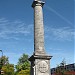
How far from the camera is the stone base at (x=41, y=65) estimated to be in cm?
2111

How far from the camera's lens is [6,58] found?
80.4m

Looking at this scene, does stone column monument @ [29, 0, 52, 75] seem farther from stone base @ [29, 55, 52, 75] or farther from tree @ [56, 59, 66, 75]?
tree @ [56, 59, 66, 75]

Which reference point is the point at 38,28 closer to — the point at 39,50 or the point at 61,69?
the point at 39,50

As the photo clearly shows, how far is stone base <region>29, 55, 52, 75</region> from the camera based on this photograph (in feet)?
69.3

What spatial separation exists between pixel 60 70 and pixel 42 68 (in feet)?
116

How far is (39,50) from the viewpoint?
21953 mm

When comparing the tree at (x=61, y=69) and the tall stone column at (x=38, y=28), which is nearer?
the tall stone column at (x=38, y=28)

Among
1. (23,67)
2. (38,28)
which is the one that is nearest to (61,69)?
(23,67)

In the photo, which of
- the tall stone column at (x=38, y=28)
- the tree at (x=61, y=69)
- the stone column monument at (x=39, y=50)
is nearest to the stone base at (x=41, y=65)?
the stone column monument at (x=39, y=50)

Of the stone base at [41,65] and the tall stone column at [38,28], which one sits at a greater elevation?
the tall stone column at [38,28]

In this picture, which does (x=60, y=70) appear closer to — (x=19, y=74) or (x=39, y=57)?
(x=19, y=74)

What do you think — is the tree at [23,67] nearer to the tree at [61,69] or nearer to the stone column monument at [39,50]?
the tree at [61,69]

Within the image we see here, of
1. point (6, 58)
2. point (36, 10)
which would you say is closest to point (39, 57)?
point (36, 10)

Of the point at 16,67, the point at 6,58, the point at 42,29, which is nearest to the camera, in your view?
the point at 42,29
